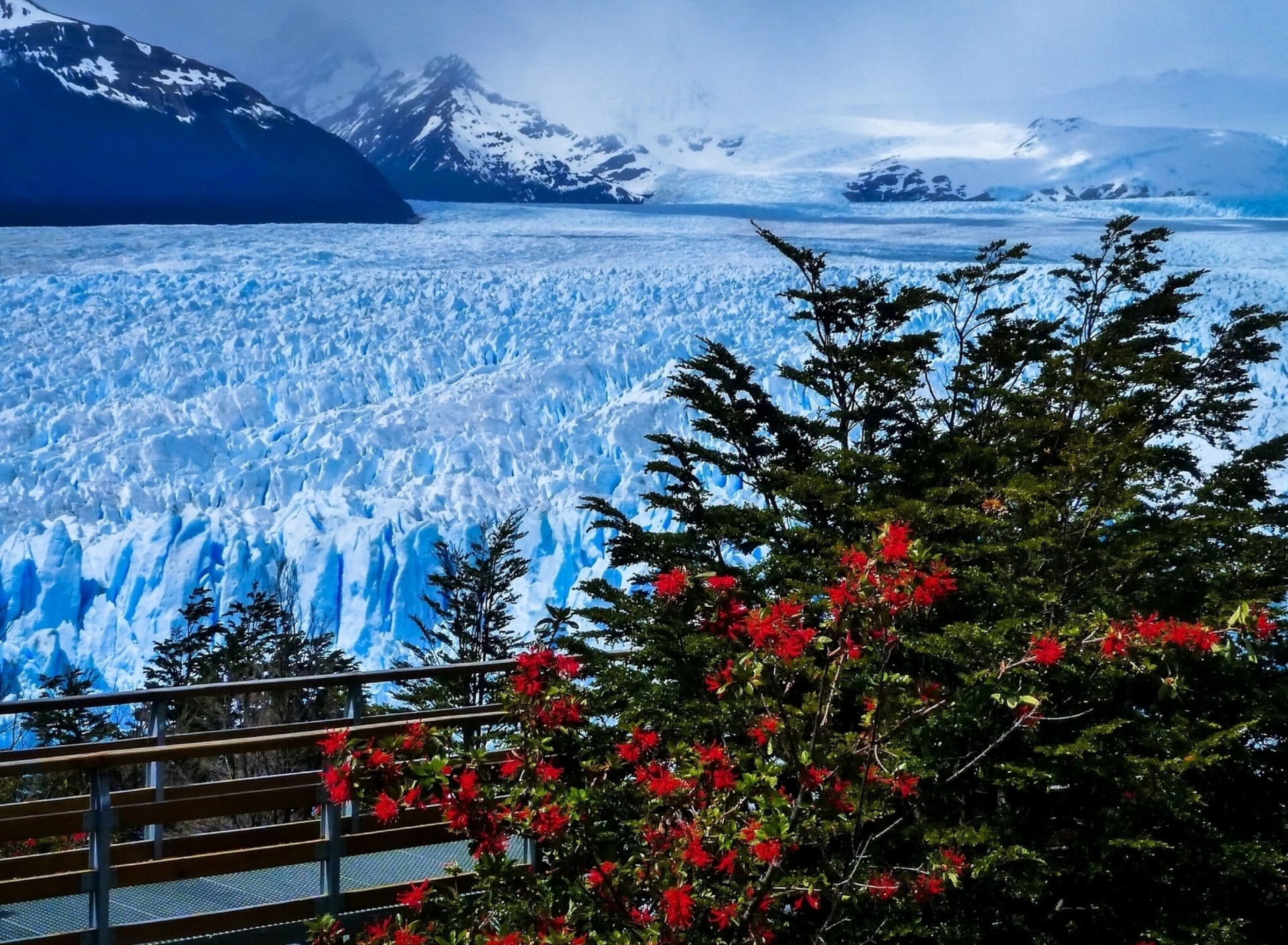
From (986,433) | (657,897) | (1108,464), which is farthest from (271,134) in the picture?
(657,897)

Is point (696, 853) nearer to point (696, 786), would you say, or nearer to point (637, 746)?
point (696, 786)

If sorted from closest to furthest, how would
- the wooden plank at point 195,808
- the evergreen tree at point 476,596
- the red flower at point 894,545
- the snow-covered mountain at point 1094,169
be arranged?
the red flower at point 894,545 < the wooden plank at point 195,808 < the evergreen tree at point 476,596 < the snow-covered mountain at point 1094,169

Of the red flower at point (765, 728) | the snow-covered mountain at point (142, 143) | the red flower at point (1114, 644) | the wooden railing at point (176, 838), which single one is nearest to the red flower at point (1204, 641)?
the red flower at point (1114, 644)

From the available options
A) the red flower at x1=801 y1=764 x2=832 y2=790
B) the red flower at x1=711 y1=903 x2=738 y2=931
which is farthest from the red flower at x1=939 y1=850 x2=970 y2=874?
the red flower at x1=711 y1=903 x2=738 y2=931

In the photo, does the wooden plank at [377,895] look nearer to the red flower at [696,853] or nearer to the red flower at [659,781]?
the red flower at [659,781]

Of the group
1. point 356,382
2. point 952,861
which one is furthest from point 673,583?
point 356,382

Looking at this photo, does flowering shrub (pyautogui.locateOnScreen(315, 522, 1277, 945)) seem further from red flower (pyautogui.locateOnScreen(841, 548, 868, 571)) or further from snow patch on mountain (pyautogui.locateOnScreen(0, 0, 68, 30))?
snow patch on mountain (pyautogui.locateOnScreen(0, 0, 68, 30))
